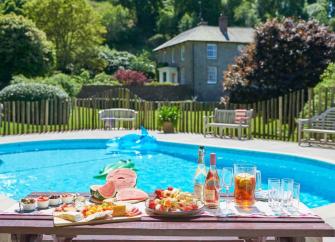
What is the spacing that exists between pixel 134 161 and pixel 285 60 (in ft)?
25.8

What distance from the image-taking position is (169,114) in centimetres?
1669

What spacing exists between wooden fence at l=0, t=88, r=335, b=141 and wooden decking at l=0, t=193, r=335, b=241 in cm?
1124

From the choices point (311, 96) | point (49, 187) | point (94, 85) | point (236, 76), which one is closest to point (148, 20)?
point (94, 85)

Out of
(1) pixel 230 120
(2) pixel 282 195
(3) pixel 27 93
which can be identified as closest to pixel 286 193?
(2) pixel 282 195

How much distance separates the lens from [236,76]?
18.0 meters


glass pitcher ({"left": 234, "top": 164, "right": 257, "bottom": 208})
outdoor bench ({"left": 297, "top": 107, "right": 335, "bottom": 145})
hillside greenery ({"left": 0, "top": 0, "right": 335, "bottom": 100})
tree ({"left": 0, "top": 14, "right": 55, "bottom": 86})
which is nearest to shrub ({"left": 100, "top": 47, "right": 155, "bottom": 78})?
hillside greenery ({"left": 0, "top": 0, "right": 335, "bottom": 100})

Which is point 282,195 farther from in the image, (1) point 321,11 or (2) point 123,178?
(1) point 321,11

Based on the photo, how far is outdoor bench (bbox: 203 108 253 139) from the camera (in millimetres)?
14742

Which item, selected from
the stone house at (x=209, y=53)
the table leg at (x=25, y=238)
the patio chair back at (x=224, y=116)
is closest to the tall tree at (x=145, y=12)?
the stone house at (x=209, y=53)

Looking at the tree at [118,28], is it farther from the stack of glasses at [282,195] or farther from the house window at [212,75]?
the stack of glasses at [282,195]

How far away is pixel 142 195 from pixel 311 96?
11047 millimetres

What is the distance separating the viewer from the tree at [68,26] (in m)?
38.8

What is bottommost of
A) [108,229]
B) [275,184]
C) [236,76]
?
[108,229]

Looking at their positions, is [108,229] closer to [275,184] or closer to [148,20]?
[275,184]
